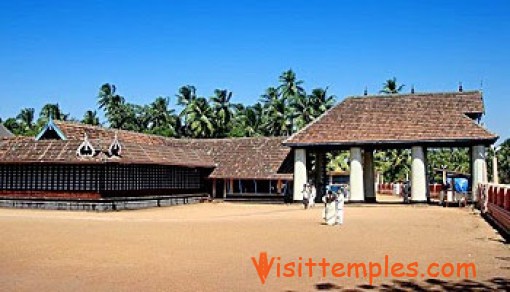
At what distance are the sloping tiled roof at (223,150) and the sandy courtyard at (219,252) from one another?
11.9 metres

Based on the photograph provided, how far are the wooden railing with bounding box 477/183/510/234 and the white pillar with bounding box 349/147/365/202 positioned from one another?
7.55 meters

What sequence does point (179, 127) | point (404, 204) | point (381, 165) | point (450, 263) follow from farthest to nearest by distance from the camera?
point (179, 127) → point (381, 165) → point (404, 204) → point (450, 263)

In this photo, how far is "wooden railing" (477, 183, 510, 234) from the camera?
626 inches

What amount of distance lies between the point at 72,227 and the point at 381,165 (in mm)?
42386

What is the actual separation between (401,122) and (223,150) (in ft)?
43.2

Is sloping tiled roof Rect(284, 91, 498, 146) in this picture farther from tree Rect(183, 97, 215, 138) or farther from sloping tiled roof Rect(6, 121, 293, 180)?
tree Rect(183, 97, 215, 138)

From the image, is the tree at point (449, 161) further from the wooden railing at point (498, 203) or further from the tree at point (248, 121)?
the wooden railing at point (498, 203)

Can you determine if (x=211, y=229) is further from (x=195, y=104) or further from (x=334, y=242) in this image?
(x=195, y=104)

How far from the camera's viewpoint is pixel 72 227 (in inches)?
683

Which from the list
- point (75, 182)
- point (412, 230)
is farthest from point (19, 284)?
point (75, 182)

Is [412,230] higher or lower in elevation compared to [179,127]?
lower

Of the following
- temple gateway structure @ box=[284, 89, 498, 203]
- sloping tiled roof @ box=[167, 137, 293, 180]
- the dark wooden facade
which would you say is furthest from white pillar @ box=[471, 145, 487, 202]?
the dark wooden facade

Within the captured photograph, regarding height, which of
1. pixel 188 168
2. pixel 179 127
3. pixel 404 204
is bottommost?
pixel 404 204

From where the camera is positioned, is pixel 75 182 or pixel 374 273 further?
pixel 75 182
